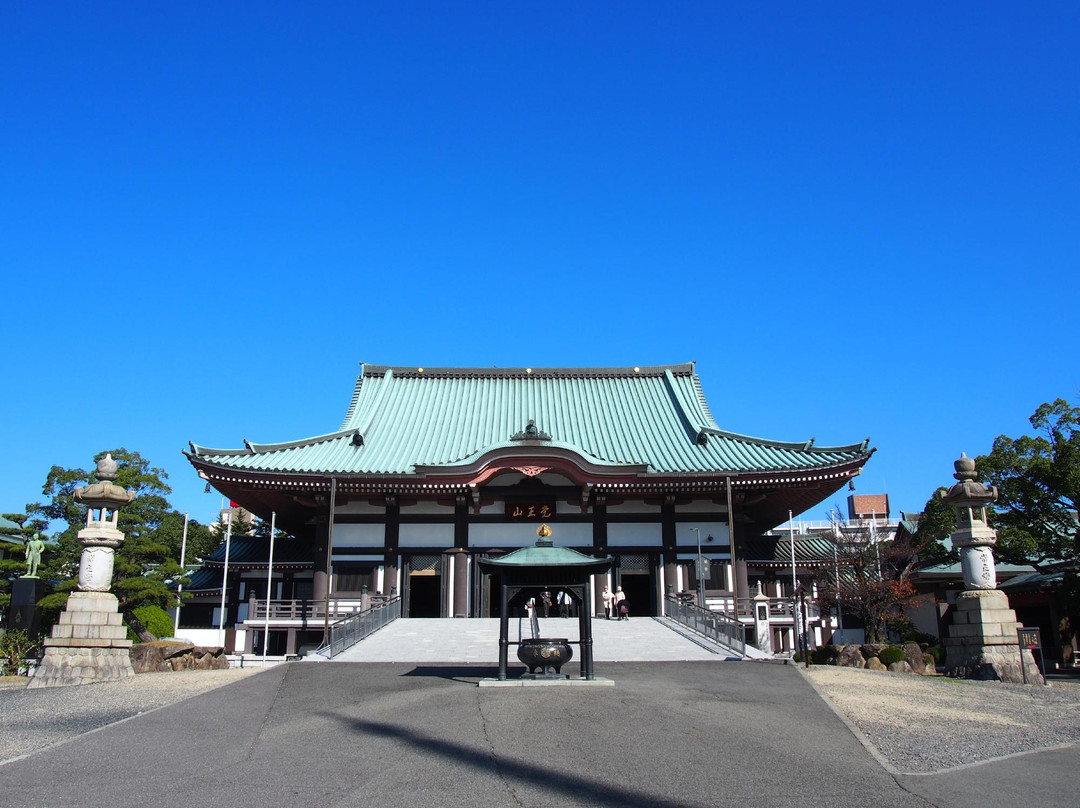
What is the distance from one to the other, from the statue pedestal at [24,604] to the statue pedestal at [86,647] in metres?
4.62

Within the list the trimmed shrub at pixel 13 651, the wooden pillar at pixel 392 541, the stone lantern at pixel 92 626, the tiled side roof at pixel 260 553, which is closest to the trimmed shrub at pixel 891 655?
the wooden pillar at pixel 392 541

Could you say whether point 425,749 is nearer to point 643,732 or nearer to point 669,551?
point 643,732

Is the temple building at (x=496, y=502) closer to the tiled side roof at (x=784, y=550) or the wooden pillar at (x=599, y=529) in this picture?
the wooden pillar at (x=599, y=529)

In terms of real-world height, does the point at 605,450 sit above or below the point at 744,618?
above

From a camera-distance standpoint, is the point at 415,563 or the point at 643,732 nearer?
the point at 643,732

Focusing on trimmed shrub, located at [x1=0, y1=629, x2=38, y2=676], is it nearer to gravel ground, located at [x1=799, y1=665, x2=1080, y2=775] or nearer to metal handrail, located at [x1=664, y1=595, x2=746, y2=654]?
metal handrail, located at [x1=664, y1=595, x2=746, y2=654]

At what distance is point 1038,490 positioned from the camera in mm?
24078

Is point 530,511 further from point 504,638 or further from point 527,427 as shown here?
point 504,638

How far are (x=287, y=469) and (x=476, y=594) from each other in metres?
7.23

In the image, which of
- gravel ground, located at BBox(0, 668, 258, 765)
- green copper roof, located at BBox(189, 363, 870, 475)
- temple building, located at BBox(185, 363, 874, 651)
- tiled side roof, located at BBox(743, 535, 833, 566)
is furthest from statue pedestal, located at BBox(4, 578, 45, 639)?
tiled side roof, located at BBox(743, 535, 833, 566)

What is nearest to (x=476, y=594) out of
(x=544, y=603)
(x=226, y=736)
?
(x=544, y=603)

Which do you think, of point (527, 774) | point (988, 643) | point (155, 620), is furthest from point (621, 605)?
point (527, 774)

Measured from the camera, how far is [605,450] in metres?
30.6

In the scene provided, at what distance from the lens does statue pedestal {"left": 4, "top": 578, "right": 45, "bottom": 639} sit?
65.5 ft
